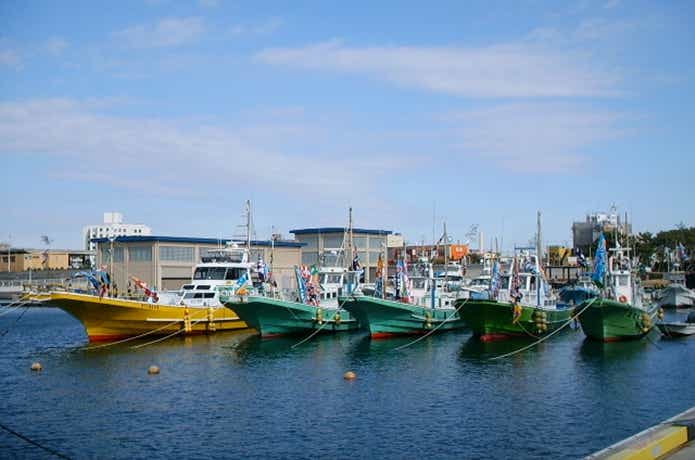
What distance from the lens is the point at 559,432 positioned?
76.6 ft

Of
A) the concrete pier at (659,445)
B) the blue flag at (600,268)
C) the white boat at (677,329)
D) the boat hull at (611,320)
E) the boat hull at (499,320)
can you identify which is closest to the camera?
the concrete pier at (659,445)

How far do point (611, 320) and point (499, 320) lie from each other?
642cm

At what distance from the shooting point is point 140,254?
3440 inches

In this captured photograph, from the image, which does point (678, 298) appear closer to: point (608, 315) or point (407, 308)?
point (608, 315)

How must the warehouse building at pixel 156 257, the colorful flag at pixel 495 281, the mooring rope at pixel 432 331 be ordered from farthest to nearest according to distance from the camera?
the warehouse building at pixel 156 257 → the colorful flag at pixel 495 281 → the mooring rope at pixel 432 331

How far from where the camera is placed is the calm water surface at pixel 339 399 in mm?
22297

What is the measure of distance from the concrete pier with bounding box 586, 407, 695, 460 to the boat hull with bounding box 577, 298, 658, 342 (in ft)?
88.5

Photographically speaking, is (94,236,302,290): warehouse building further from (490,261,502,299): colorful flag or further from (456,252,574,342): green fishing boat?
(456,252,574,342): green fishing boat

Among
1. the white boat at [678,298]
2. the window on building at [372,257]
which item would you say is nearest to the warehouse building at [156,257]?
the window on building at [372,257]

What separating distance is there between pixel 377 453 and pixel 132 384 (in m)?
14.5

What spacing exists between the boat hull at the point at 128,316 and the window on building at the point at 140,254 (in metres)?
36.8

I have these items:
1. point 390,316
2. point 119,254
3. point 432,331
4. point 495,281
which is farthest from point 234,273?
point 119,254

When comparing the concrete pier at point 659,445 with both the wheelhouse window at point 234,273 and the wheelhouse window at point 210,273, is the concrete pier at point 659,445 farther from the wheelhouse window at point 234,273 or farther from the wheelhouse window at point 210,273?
the wheelhouse window at point 210,273

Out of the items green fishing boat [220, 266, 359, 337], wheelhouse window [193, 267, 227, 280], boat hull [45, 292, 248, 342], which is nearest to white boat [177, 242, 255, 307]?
wheelhouse window [193, 267, 227, 280]
